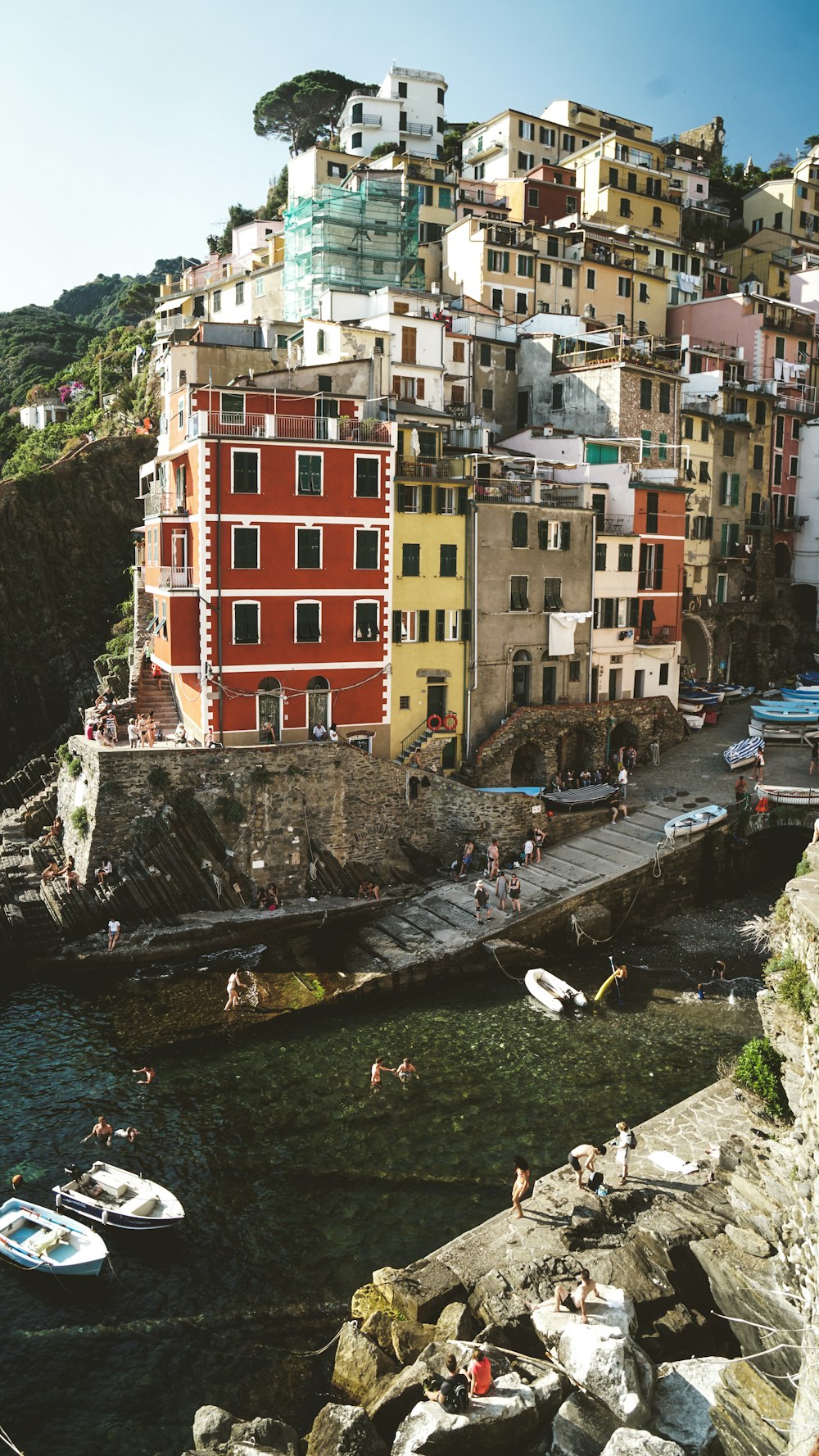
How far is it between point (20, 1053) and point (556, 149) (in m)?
77.5

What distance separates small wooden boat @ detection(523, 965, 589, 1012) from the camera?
30594 mm

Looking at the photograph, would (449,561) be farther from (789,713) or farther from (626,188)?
(626,188)

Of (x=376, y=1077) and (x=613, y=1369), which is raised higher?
(x=613, y=1369)

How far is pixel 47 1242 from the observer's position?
19953 mm

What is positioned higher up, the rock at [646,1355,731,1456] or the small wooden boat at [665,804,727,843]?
the small wooden boat at [665,804,727,843]

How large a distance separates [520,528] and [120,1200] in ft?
98.5

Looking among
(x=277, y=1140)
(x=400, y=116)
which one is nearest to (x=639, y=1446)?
(x=277, y=1140)

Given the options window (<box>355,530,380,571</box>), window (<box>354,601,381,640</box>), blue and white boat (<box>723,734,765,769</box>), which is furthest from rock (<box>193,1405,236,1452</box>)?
blue and white boat (<box>723,734,765,769</box>)

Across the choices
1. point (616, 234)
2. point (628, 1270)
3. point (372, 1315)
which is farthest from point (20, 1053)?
point (616, 234)

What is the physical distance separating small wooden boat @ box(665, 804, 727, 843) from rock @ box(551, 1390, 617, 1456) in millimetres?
24974

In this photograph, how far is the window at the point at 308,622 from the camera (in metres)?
37.4

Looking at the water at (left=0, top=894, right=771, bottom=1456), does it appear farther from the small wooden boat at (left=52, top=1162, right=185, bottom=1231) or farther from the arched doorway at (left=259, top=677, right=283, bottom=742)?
A: the arched doorway at (left=259, top=677, right=283, bottom=742)

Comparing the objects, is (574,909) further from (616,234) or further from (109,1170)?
(616,234)

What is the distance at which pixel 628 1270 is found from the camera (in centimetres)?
1803
